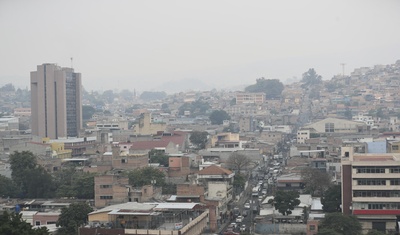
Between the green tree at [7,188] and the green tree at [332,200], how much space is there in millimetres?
7735

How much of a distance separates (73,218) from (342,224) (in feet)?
16.4

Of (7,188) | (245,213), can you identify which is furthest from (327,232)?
(7,188)

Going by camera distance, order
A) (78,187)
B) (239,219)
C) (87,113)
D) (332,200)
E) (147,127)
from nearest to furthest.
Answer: (332,200) < (239,219) < (78,187) < (147,127) < (87,113)

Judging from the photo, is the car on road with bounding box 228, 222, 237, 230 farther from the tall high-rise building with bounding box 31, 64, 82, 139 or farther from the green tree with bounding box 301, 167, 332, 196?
the tall high-rise building with bounding box 31, 64, 82, 139

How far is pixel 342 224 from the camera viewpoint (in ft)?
50.2

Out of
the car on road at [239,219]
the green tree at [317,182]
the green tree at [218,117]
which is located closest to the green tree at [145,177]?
the car on road at [239,219]

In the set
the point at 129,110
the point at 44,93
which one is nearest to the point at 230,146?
the point at 44,93

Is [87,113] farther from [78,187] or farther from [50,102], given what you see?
[78,187]

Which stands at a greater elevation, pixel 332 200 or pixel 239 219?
pixel 332 200

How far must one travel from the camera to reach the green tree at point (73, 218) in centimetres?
1585

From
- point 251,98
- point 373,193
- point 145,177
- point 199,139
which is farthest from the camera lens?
point 251,98

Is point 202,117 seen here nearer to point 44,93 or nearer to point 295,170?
point 44,93

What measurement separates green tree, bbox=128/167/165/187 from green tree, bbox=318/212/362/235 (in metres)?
5.87

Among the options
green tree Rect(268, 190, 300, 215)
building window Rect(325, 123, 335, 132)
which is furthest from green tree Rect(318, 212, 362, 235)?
building window Rect(325, 123, 335, 132)
